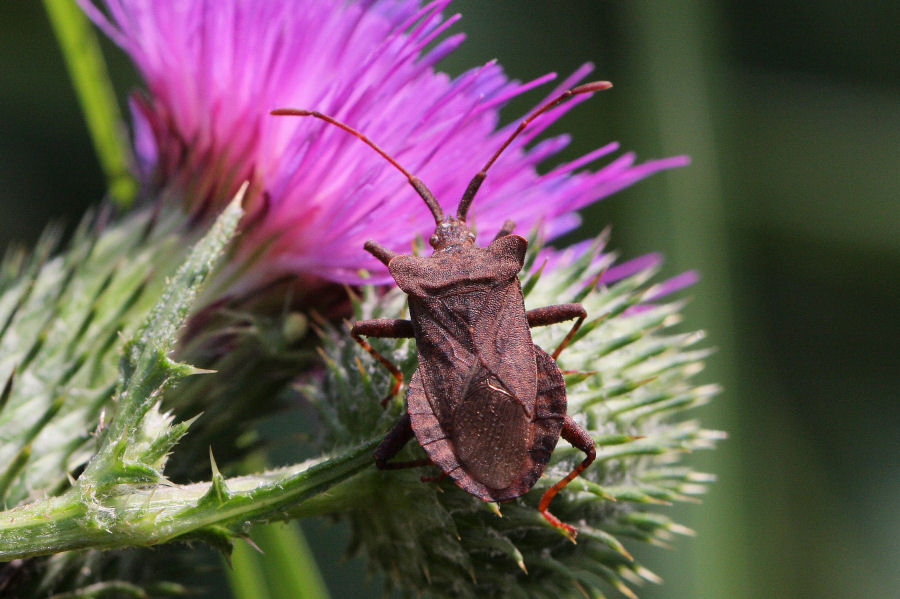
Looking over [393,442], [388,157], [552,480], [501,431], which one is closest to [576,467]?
[552,480]

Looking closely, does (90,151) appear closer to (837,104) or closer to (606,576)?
(606,576)

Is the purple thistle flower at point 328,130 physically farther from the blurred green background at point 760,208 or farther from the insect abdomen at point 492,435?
the blurred green background at point 760,208

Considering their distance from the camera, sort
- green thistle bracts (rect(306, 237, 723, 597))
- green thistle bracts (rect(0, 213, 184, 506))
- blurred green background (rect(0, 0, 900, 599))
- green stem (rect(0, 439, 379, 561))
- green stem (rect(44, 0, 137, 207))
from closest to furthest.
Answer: green stem (rect(0, 439, 379, 561)) → green thistle bracts (rect(306, 237, 723, 597)) → green thistle bracts (rect(0, 213, 184, 506)) → green stem (rect(44, 0, 137, 207)) → blurred green background (rect(0, 0, 900, 599))

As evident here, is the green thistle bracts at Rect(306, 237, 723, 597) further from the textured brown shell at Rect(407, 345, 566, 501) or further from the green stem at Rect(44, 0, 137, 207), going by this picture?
the green stem at Rect(44, 0, 137, 207)

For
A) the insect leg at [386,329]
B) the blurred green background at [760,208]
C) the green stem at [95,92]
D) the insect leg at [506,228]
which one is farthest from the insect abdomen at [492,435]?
the blurred green background at [760,208]

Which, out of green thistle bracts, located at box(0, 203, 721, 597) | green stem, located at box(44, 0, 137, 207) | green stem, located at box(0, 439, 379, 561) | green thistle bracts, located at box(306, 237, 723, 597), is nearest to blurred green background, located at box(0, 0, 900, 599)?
green stem, located at box(44, 0, 137, 207)

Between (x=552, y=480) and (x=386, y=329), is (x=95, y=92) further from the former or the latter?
(x=552, y=480)

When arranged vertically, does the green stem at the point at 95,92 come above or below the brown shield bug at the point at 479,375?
above
